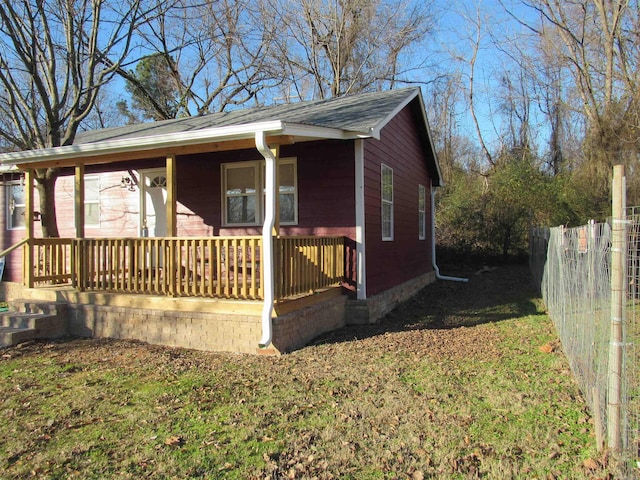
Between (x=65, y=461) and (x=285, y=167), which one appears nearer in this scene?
(x=65, y=461)

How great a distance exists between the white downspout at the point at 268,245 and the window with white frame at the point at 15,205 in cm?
878

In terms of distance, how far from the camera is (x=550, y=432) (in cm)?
355

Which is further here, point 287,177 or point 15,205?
point 15,205

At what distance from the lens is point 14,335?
6.42 m

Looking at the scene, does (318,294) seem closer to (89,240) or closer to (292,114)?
(89,240)

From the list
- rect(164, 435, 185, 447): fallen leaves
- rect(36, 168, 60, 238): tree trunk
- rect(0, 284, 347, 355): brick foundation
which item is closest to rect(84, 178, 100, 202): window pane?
rect(36, 168, 60, 238): tree trunk

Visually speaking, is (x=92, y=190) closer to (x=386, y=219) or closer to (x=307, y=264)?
(x=307, y=264)

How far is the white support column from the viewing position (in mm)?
7816

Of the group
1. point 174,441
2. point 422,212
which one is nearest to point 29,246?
point 174,441

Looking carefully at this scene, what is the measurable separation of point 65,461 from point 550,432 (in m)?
3.53

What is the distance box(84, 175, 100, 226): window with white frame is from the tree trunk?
74cm

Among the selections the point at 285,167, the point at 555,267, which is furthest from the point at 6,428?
the point at 555,267

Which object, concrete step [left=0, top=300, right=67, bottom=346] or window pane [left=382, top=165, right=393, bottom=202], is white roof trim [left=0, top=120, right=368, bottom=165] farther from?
concrete step [left=0, top=300, right=67, bottom=346]

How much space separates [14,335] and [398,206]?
745cm
